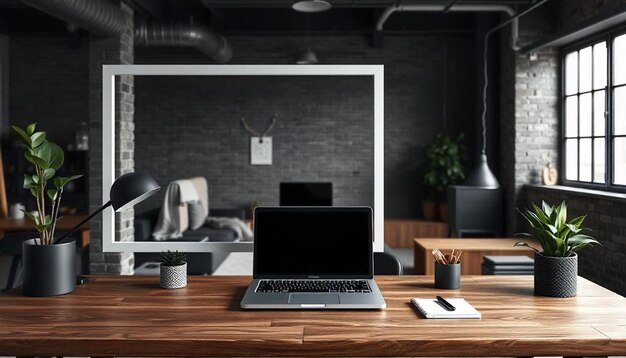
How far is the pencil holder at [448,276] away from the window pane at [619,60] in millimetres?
4168

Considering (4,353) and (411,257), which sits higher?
(4,353)

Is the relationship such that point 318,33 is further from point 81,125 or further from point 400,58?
point 81,125

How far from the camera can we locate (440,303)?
2.13 m

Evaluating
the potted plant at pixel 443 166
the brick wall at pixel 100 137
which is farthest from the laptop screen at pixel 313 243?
the potted plant at pixel 443 166

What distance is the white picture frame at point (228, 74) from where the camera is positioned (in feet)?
8.71

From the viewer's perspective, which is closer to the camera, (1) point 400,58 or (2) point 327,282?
(2) point 327,282

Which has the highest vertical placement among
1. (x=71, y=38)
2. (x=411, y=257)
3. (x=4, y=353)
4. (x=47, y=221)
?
(x=71, y=38)

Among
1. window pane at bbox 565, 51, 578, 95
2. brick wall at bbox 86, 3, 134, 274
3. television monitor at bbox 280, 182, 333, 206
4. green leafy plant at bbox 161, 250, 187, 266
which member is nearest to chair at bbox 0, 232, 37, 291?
brick wall at bbox 86, 3, 134, 274

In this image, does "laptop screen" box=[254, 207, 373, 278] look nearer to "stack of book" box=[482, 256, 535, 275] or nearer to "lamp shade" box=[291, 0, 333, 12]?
"stack of book" box=[482, 256, 535, 275]

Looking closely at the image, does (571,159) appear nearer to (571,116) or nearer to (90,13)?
(571,116)

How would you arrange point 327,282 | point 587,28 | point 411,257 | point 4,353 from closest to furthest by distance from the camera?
point 4,353
point 327,282
point 587,28
point 411,257

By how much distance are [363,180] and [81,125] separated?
4.14 metres

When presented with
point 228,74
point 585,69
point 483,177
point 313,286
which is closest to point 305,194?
point 483,177

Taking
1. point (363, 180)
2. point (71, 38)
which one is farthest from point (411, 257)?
point (71, 38)
